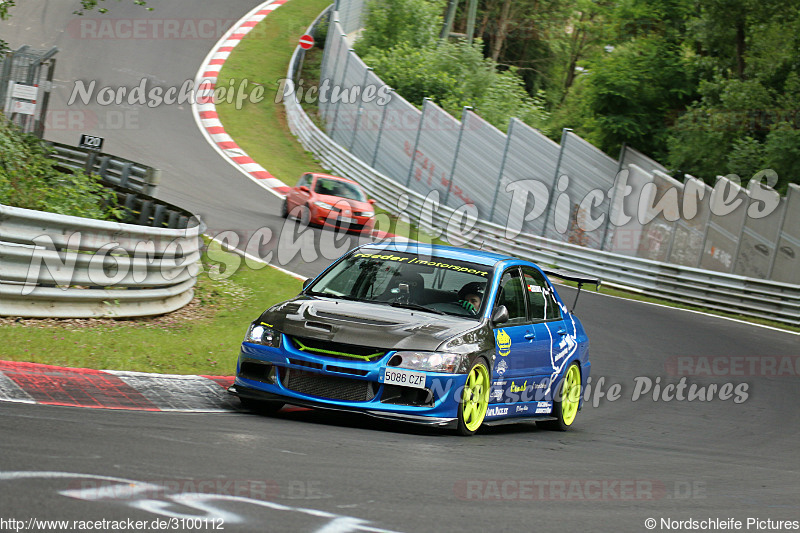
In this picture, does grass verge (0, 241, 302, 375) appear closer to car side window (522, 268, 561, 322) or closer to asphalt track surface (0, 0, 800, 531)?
asphalt track surface (0, 0, 800, 531)

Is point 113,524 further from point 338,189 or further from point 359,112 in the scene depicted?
point 359,112

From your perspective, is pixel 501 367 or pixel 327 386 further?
pixel 501 367

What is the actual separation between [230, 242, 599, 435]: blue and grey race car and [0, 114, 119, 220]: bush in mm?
4796

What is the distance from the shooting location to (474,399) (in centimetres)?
823

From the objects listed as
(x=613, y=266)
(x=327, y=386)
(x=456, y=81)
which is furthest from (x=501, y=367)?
(x=456, y=81)

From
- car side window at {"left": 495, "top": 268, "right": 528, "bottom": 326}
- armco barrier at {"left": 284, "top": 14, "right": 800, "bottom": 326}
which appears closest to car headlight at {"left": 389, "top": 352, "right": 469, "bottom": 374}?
car side window at {"left": 495, "top": 268, "right": 528, "bottom": 326}

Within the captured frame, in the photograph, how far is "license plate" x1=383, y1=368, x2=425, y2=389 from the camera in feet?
25.2

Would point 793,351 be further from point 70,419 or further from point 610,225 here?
point 70,419

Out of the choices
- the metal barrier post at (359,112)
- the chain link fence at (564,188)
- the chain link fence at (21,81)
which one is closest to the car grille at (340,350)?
the chain link fence at (21,81)

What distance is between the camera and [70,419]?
6.68 meters

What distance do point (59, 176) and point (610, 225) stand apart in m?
16.4

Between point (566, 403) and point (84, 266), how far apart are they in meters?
5.02

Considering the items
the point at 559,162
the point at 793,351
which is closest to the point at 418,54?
the point at 559,162

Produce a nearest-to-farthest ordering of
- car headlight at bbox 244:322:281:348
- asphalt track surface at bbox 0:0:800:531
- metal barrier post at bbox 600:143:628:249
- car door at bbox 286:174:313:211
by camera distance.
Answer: asphalt track surface at bbox 0:0:800:531, car headlight at bbox 244:322:281:348, car door at bbox 286:174:313:211, metal barrier post at bbox 600:143:628:249
